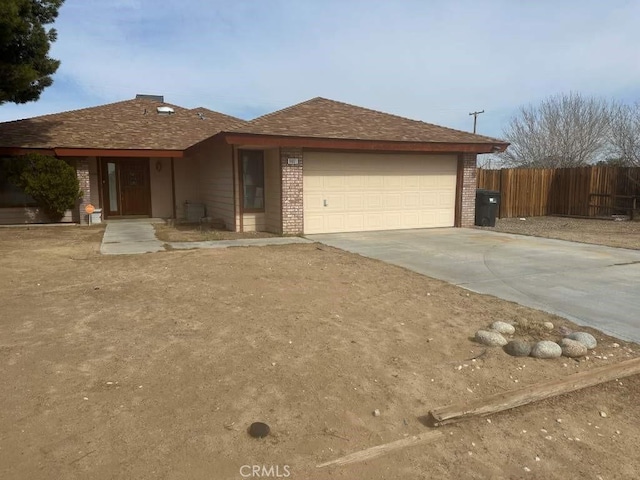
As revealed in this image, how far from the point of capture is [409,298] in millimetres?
6051

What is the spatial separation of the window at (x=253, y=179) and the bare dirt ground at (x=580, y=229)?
23.3 ft

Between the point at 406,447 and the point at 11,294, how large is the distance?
223 inches

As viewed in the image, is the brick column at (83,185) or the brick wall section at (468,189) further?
the brick column at (83,185)

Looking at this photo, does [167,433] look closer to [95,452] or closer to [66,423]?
[95,452]

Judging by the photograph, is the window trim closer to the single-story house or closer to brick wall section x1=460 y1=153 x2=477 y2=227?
the single-story house

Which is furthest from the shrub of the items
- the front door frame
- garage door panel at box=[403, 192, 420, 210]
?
garage door panel at box=[403, 192, 420, 210]

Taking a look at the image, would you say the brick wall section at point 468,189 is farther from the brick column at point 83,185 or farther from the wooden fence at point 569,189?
the brick column at point 83,185

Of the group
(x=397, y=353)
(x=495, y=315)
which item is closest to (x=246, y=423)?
(x=397, y=353)

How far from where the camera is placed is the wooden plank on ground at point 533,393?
3.11m

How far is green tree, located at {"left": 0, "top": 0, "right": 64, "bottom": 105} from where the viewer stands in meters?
11.4

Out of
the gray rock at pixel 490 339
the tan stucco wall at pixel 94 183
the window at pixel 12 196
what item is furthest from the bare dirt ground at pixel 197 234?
the gray rock at pixel 490 339

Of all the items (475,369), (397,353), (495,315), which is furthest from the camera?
(495,315)

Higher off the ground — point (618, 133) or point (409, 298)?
point (618, 133)

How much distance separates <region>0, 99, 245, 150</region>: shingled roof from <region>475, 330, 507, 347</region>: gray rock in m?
12.6
